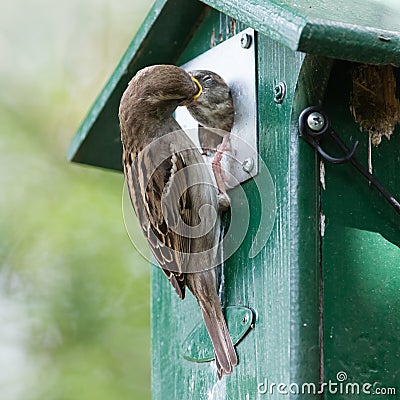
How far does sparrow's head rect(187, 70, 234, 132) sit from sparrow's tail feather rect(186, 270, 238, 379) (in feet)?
1.46

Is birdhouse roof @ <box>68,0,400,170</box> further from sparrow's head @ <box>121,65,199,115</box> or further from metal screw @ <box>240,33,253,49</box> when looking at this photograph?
sparrow's head @ <box>121,65,199,115</box>

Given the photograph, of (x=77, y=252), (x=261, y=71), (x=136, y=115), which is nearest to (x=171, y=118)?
(x=136, y=115)

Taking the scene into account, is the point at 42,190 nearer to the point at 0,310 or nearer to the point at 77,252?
the point at 77,252

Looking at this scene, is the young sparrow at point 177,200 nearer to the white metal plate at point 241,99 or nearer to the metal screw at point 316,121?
the white metal plate at point 241,99

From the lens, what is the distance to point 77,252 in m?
4.54

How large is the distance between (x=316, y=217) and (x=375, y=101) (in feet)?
1.20

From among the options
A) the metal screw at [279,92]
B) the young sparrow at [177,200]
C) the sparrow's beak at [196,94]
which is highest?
the sparrow's beak at [196,94]

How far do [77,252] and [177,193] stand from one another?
5.86 feet

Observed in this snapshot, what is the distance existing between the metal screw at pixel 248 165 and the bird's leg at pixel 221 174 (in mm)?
121

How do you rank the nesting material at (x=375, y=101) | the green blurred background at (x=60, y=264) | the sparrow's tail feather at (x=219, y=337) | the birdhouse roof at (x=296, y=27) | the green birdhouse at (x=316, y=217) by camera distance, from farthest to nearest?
the green blurred background at (x=60, y=264) → the sparrow's tail feather at (x=219, y=337) → the nesting material at (x=375, y=101) → the green birdhouse at (x=316, y=217) → the birdhouse roof at (x=296, y=27)

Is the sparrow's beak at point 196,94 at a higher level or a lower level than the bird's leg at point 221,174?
higher

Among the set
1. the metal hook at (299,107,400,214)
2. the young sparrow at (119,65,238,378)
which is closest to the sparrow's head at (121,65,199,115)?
the young sparrow at (119,65,238,378)

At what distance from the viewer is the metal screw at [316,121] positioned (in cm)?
245

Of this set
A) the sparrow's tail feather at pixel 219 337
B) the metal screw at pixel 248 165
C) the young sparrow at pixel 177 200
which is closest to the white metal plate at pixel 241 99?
the metal screw at pixel 248 165
